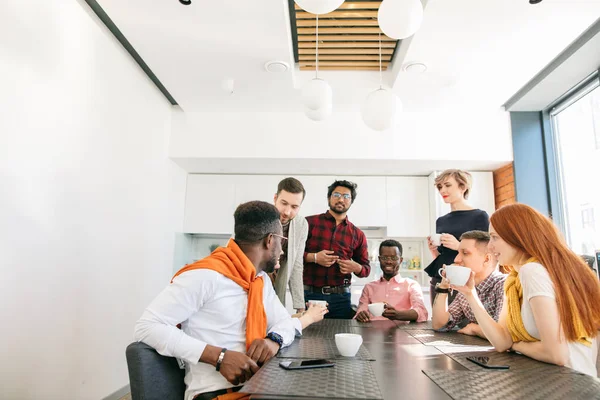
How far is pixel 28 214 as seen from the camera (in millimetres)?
2100

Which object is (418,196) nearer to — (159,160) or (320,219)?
Answer: (320,219)

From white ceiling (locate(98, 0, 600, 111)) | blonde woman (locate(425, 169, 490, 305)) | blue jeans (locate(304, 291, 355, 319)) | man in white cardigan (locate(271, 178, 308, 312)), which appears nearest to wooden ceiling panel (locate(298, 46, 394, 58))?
white ceiling (locate(98, 0, 600, 111))

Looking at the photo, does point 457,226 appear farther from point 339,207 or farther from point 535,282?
point 535,282

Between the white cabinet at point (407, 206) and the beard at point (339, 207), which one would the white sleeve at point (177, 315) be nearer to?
the beard at point (339, 207)

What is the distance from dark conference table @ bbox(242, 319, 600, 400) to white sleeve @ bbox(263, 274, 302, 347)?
4 cm

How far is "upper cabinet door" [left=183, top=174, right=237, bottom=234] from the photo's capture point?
4.63m

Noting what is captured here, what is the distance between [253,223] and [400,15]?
3.07 ft

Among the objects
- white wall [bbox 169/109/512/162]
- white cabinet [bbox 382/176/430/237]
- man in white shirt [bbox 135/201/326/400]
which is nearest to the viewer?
man in white shirt [bbox 135/201/326/400]

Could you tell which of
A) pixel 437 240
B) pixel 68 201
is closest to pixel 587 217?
pixel 437 240

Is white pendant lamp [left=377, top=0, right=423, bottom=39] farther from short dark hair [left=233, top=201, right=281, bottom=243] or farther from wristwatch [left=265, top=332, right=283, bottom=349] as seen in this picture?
wristwatch [left=265, top=332, right=283, bottom=349]

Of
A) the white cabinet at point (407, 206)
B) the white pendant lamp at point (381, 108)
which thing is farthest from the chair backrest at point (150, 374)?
the white cabinet at point (407, 206)

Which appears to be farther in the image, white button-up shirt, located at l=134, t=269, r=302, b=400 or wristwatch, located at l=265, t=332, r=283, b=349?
wristwatch, located at l=265, t=332, r=283, b=349

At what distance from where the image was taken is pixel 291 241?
7.75 feet

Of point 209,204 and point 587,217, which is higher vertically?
point 209,204
